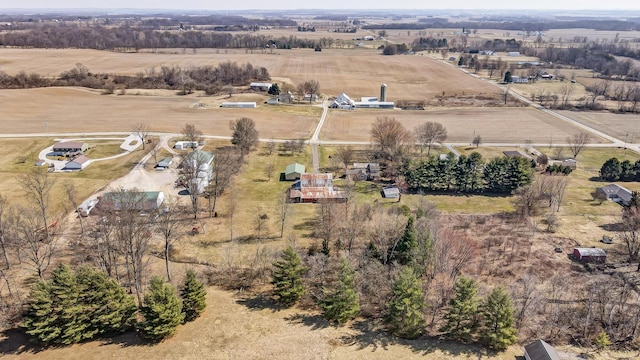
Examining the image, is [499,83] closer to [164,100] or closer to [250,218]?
[164,100]

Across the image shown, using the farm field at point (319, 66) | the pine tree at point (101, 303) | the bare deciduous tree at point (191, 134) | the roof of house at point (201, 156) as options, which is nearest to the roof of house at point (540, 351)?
the pine tree at point (101, 303)

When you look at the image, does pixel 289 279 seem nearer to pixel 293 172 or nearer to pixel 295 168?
pixel 293 172

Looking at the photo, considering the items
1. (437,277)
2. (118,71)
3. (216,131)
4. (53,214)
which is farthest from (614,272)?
(118,71)

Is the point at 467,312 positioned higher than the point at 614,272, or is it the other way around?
the point at 467,312

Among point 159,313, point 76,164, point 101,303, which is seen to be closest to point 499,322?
point 159,313

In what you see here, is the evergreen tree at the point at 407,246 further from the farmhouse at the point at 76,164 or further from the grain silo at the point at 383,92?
the grain silo at the point at 383,92

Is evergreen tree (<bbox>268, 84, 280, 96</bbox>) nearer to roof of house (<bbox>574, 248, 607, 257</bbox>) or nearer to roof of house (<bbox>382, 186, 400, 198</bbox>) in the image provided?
roof of house (<bbox>382, 186, 400, 198</bbox>)
